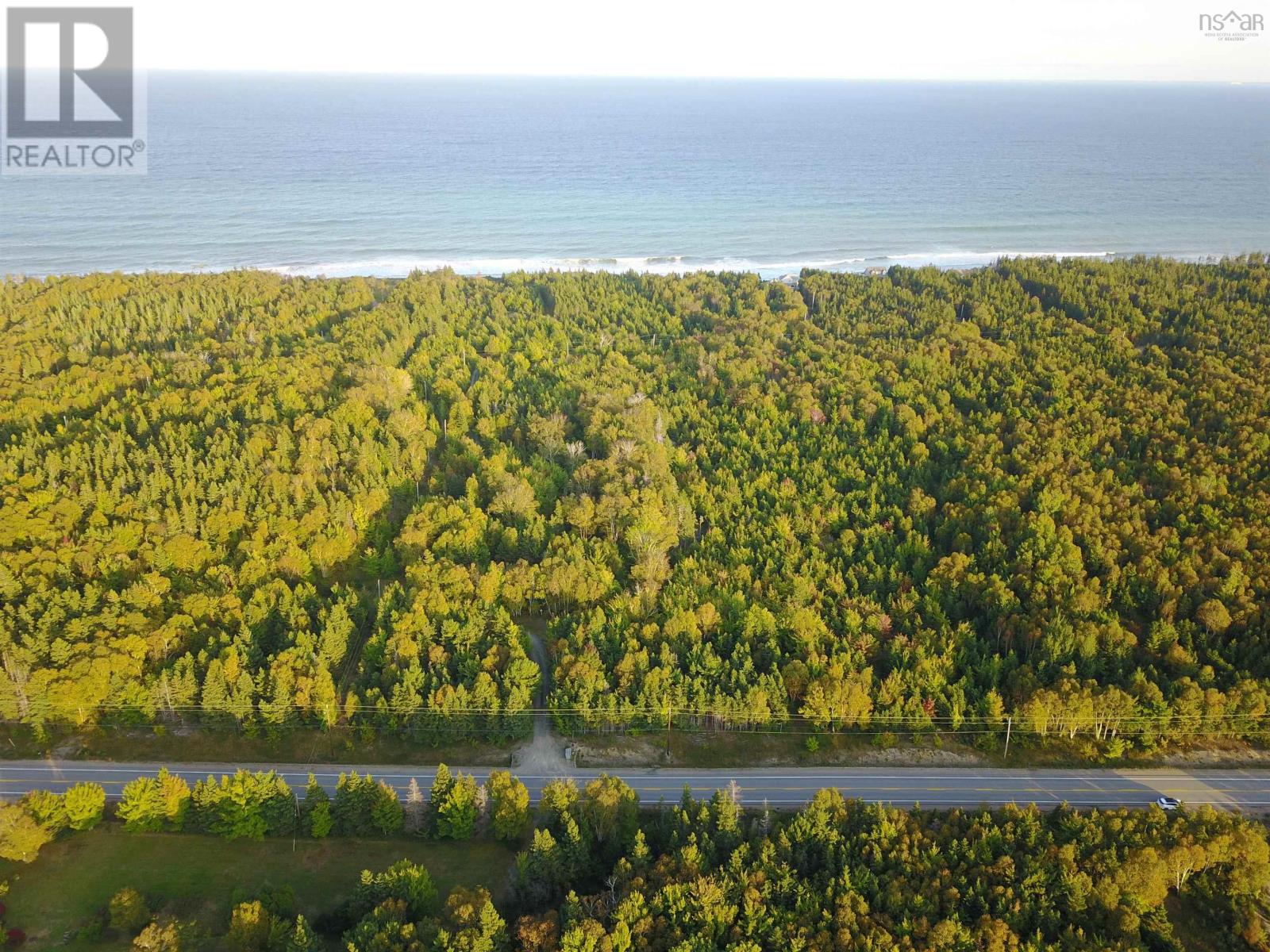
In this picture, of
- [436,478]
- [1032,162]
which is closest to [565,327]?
[436,478]

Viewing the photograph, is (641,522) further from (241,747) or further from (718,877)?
(241,747)

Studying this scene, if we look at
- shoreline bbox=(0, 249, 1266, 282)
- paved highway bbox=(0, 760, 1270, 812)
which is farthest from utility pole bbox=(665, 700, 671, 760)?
shoreline bbox=(0, 249, 1266, 282)

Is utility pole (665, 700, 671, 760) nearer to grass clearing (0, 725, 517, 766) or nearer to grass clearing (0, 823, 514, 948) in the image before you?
grass clearing (0, 725, 517, 766)

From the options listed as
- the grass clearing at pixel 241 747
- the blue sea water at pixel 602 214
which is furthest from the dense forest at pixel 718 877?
the blue sea water at pixel 602 214

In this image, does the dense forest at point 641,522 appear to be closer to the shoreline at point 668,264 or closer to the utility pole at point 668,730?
the utility pole at point 668,730

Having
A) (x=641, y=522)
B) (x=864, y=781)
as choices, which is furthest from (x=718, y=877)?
(x=641, y=522)

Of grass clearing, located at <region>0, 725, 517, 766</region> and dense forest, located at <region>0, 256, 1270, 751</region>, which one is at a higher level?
dense forest, located at <region>0, 256, 1270, 751</region>
